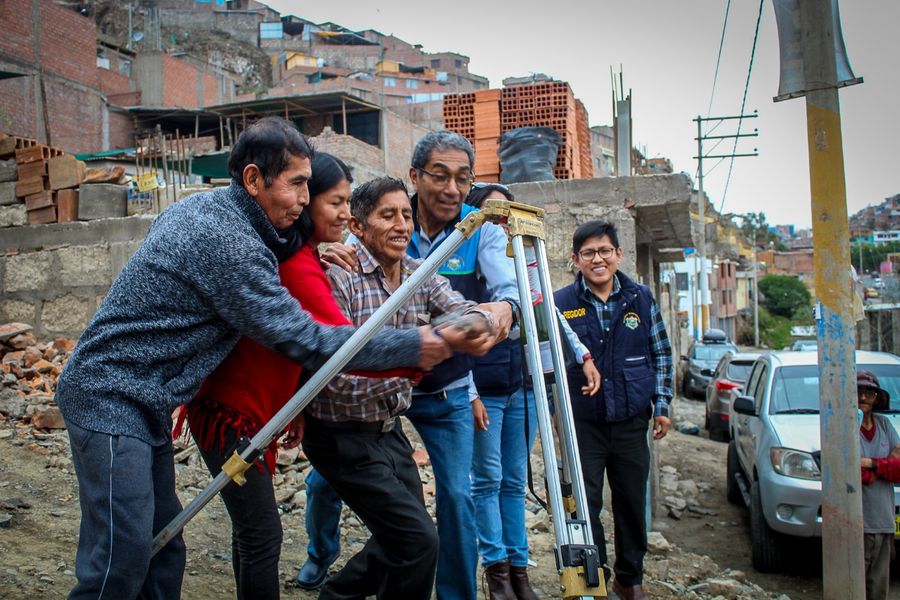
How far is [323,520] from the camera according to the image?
10.5ft

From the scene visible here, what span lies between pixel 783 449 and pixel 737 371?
24.3 feet

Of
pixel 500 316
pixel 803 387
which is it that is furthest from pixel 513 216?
pixel 803 387

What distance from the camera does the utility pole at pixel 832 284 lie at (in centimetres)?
403

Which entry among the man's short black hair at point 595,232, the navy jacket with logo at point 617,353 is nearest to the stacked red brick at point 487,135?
the man's short black hair at point 595,232

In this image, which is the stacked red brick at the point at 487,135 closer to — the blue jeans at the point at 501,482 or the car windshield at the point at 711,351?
the blue jeans at the point at 501,482

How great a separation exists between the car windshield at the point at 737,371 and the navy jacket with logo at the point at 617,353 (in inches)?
355

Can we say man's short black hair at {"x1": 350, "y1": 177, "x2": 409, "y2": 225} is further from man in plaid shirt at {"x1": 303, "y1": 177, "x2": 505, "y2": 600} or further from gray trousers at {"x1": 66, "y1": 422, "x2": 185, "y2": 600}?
gray trousers at {"x1": 66, "y1": 422, "x2": 185, "y2": 600}

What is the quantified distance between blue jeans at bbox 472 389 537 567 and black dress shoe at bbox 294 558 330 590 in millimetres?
714

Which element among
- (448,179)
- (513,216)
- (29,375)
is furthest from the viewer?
Answer: (29,375)

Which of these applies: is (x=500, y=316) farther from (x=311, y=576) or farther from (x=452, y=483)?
(x=311, y=576)

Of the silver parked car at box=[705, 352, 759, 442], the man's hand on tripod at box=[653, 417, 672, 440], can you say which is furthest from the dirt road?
the silver parked car at box=[705, 352, 759, 442]

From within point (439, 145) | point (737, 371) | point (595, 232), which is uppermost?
point (439, 145)

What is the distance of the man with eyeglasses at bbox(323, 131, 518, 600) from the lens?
273cm

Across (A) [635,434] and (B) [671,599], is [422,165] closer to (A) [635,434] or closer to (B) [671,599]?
(A) [635,434]
